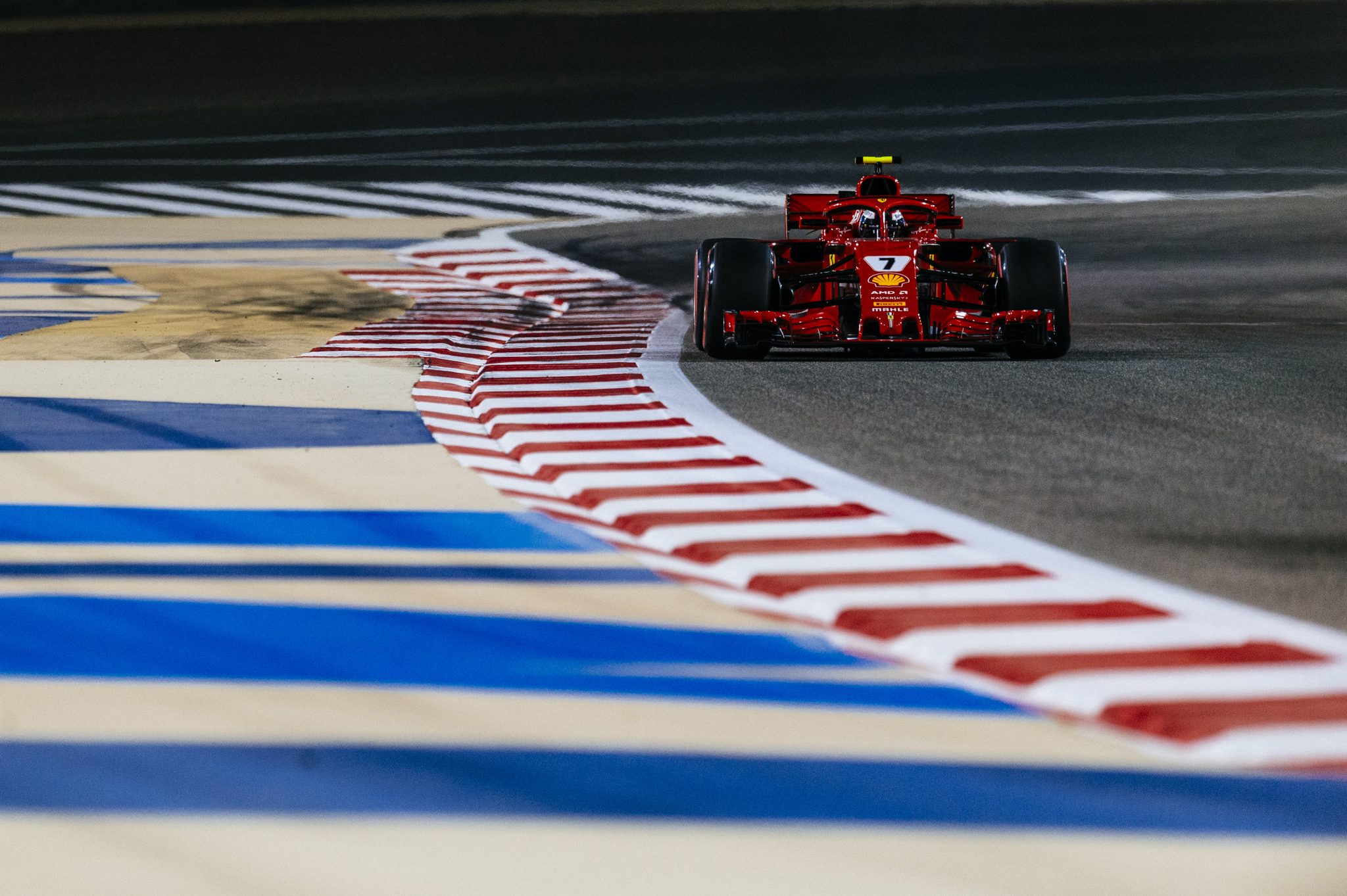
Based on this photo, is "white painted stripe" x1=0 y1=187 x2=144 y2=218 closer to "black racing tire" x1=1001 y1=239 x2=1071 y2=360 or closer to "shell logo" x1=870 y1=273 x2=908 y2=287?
"shell logo" x1=870 y1=273 x2=908 y2=287

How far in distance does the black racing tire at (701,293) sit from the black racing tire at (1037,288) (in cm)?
148

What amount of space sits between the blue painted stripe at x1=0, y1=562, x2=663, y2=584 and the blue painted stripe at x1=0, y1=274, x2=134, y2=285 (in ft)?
30.6

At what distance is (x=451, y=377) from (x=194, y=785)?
5.58 meters

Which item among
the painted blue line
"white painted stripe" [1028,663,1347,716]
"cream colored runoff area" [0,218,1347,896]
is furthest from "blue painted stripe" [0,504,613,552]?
the painted blue line

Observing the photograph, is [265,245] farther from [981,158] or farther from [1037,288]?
[981,158]

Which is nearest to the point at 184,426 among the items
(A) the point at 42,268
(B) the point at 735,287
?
(B) the point at 735,287

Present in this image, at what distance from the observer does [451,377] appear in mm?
8836

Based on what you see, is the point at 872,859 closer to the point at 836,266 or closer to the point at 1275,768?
the point at 1275,768

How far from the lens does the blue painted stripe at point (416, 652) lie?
12.8 feet

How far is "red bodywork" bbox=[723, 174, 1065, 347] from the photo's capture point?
933 cm

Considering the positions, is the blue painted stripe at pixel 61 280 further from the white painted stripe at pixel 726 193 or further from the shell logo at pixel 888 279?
the white painted stripe at pixel 726 193

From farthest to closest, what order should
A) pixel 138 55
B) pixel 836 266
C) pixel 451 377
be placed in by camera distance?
pixel 138 55, pixel 836 266, pixel 451 377

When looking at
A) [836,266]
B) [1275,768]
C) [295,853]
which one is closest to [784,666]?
[1275,768]

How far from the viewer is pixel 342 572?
16.2 feet
